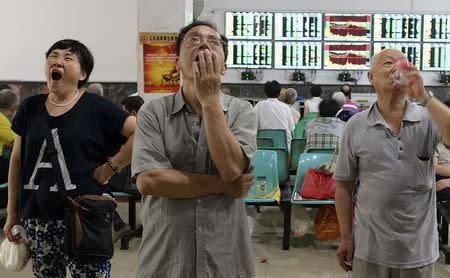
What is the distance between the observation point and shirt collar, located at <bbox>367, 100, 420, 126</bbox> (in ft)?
7.49

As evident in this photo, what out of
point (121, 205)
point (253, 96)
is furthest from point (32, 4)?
point (121, 205)

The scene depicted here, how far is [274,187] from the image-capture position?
521cm

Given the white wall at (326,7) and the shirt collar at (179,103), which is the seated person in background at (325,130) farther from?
the white wall at (326,7)

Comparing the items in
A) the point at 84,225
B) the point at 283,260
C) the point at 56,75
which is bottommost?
the point at 283,260

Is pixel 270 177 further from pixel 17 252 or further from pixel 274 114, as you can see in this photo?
pixel 17 252

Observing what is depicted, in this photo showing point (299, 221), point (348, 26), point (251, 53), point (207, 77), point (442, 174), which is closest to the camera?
point (207, 77)

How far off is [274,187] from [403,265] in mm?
2962

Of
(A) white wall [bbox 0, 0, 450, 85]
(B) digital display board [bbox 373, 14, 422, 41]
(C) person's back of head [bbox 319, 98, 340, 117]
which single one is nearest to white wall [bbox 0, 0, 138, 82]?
(A) white wall [bbox 0, 0, 450, 85]

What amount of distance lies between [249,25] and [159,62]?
693 centimetres

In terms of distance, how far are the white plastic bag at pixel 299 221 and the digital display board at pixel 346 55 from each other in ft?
24.6

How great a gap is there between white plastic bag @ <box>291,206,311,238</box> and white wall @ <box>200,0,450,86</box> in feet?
23.9

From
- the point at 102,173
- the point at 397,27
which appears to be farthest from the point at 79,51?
the point at 397,27

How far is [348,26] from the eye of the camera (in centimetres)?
1223

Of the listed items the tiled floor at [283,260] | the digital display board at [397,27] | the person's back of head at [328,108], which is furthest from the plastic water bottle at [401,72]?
the digital display board at [397,27]
